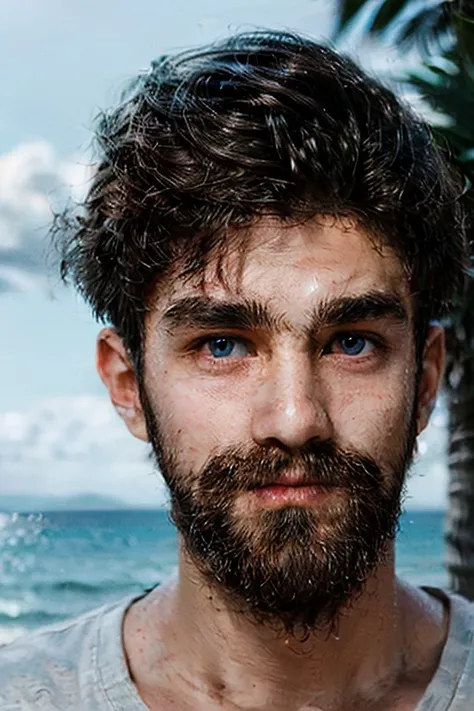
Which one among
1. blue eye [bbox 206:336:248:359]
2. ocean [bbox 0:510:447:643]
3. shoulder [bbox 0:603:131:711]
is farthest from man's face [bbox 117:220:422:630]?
ocean [bbox 0:510:447:643]

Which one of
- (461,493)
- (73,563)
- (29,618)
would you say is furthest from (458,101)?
(73,563)

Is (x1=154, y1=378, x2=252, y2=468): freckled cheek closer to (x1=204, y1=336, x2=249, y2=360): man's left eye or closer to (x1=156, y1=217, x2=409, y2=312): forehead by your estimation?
→ (x1=204, y1=336, x2=249, y2=360): man's left eye

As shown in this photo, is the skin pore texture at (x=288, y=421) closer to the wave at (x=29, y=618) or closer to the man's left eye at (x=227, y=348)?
the man's left eye at (x=227, y=348)

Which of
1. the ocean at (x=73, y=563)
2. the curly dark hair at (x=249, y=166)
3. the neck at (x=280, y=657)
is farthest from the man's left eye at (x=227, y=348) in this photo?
the ocean at (x=73, y=563)

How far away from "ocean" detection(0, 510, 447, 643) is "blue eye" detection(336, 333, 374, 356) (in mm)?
10098

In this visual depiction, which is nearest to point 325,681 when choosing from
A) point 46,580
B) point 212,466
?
point 212,466

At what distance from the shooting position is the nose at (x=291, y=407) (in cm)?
157

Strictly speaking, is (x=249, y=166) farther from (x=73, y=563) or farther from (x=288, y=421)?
(x=73, y=563)

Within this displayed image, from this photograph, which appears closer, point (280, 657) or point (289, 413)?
point (289, 413)

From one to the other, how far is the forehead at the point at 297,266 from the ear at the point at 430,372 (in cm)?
25

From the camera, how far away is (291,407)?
5.15 feet

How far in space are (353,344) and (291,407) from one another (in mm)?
190

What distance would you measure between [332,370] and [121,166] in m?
Result: 0.57

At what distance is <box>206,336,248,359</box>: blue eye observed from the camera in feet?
5.51
